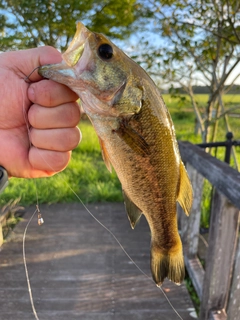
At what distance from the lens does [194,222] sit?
12.0 feet

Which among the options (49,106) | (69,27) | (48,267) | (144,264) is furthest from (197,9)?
(69,27)

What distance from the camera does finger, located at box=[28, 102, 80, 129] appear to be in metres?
1.33

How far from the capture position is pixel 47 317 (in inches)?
118

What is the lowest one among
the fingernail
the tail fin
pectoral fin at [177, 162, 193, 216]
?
the tail fin

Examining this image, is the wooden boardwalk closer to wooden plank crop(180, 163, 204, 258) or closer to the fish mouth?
wooden plank crop(180, 163, 204, 258)

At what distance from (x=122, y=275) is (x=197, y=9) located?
12.2 feet

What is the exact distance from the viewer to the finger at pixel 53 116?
1.33 metres

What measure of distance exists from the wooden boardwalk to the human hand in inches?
80.2

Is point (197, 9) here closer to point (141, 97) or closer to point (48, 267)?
point (48, 267)

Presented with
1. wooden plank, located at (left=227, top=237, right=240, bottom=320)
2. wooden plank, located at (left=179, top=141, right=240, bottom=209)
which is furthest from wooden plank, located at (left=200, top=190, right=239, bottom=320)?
wooden plank, located at (left=227, top=237, right=240, bottom=320)

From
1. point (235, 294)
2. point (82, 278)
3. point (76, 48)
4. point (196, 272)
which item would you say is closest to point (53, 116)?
point (76, 48)

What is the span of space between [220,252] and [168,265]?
49.3 inches

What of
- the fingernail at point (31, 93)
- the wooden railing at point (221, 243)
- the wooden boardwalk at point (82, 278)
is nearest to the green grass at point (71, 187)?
the wooden boardwalk at point (82, 278)

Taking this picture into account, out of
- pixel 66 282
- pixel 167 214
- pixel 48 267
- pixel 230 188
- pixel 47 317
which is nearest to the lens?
pixel 167 214
